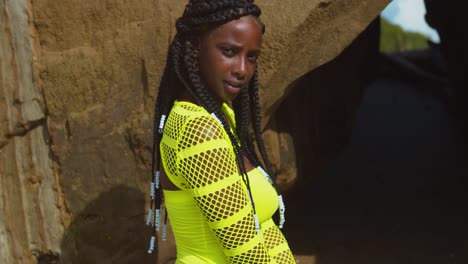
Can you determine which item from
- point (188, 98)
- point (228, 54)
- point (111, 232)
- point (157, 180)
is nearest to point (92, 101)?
point (111, 232)

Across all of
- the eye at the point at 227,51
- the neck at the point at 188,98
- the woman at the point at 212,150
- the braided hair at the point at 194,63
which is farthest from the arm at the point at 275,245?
the eye at the point at 227,51

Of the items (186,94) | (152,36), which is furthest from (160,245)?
(186,94)

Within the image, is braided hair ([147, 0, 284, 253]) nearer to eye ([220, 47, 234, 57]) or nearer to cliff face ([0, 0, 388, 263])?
eye ([220, 47, 234, 57])

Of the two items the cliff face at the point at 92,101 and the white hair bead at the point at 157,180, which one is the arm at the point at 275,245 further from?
the cliff face at the point at 92,101

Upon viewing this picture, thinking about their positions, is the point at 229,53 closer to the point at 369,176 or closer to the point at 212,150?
the point at 212,150

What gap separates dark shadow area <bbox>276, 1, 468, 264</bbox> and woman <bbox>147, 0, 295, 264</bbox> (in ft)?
4.78

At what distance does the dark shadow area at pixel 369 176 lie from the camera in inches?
154

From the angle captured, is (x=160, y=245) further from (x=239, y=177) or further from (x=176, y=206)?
(x=239, y=177)

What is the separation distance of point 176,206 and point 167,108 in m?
0.34

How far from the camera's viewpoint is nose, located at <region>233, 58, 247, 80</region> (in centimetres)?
183

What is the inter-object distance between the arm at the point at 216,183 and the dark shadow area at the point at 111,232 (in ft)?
4.20

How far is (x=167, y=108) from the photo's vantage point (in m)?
1.99

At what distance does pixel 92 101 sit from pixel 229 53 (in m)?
1.22

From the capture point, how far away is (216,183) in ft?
5.49
